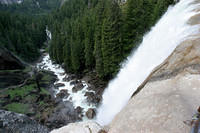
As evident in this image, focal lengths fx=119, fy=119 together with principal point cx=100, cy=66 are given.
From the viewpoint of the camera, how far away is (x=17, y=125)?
537 inches

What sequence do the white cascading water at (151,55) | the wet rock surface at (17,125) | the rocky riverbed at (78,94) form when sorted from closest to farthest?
the white cascading water at (151,55) < the wet rock surface at (17,125) < the rocky riverbed at (78,94)

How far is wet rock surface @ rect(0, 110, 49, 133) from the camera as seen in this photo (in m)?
A: 13.1

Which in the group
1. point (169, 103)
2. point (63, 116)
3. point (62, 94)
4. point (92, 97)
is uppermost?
point (169, 103)

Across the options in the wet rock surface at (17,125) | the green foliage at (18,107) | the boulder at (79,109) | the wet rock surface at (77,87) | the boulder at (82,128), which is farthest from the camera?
the wet rock surface at (77,87)

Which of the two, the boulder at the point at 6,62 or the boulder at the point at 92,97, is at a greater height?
the boulder at the point at 6,62

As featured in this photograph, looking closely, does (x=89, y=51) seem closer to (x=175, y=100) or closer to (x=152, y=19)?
(x=152, y=19)

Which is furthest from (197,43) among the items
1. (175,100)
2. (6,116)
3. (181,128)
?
(6,116)

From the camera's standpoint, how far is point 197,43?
7285 millimetres

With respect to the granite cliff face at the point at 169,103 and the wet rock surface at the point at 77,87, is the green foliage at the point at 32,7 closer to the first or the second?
the wet rock surface at the point at 77,87

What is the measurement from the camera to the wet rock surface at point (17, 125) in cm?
1314

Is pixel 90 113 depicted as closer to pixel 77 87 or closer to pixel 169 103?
pixel 77 87

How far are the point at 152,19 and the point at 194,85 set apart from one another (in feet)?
56.9

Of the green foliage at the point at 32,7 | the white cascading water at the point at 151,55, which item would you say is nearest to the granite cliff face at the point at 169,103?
the white cascading water at the point at 151,55

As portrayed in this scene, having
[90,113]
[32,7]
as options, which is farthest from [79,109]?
[32,7]
